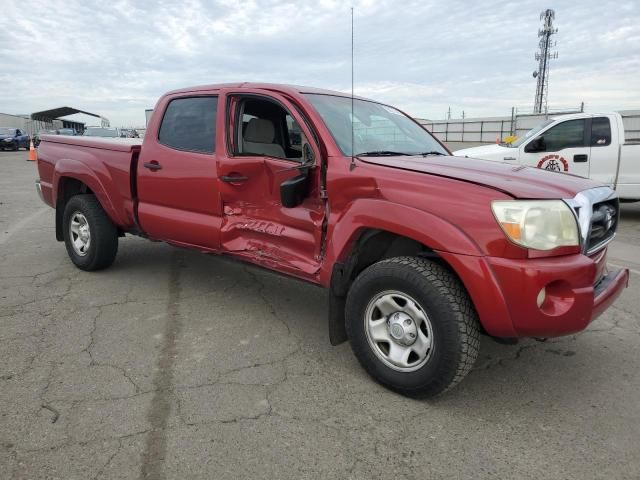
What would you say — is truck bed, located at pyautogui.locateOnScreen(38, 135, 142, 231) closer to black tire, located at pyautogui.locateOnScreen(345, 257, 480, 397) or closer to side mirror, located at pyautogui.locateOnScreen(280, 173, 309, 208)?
side mirror, located at pyautogui.locateOnScreen(280, 173, 309, 208)

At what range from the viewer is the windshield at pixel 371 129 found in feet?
11.1

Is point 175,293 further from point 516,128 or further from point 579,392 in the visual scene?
point 516,128

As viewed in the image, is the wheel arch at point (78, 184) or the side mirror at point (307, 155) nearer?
the side mirror at point (307, 155)

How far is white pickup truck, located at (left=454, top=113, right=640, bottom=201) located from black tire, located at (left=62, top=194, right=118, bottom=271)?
5590 millimetres

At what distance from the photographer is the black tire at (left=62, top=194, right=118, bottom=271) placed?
16.1ft

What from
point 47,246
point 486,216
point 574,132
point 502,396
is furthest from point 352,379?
point 574,132

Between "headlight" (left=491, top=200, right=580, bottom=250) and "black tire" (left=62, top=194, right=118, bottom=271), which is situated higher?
"headlight" (left=491, top=200, right=580, bottom=250)

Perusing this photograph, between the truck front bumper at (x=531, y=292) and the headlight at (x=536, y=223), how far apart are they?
9 centimetres

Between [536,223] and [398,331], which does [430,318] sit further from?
[536,223]

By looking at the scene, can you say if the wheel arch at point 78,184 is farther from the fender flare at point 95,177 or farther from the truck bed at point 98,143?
the truck bed at point 98,143

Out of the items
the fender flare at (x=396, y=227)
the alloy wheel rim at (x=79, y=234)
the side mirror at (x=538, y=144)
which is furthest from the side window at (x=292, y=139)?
the side mirror at (x=538, y=144)

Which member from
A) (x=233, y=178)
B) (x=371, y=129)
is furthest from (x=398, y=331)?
(x=233, y=178)

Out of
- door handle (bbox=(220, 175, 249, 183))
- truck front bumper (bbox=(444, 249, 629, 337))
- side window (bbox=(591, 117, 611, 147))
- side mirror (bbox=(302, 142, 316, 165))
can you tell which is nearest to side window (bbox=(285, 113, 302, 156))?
door handle (bbox=(220, 175, 249, 183))

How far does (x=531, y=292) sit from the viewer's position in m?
2.42
